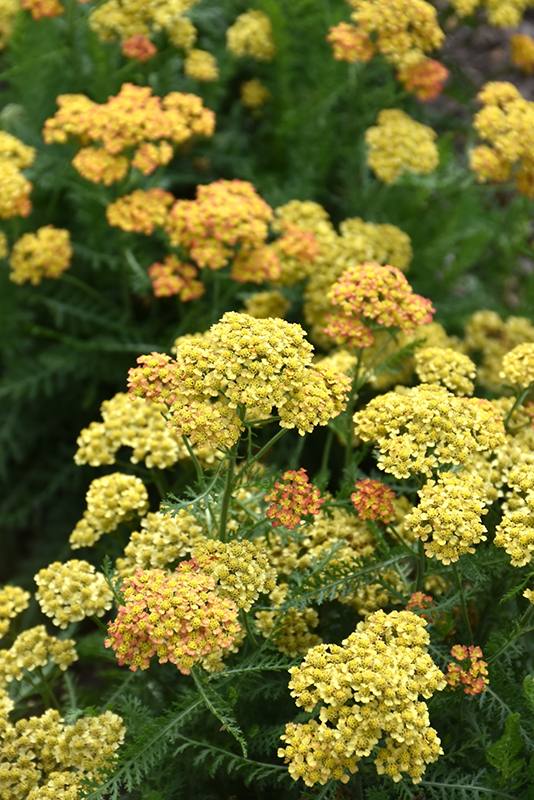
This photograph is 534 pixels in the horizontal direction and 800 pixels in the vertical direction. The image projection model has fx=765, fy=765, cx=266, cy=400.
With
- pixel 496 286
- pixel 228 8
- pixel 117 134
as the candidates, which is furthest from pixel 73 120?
pixel 496 286

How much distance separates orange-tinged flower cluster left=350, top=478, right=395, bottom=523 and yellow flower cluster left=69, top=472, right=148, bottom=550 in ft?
2.63

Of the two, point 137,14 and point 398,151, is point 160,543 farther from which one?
point 137,14

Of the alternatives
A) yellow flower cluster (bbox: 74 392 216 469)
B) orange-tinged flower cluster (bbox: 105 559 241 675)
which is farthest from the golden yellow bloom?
orange-tinged flower cluster (bbox: 105 559 241 675)

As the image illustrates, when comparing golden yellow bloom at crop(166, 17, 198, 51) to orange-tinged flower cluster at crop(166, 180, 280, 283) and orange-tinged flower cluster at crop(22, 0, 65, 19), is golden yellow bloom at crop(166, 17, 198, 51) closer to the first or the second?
orange-tinged flower cluster at crop(22, 0, 65, 19)

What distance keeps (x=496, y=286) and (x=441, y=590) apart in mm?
2903

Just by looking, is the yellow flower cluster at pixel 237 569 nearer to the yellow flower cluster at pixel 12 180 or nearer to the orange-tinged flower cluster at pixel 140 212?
the orange-tinged flower cluster at pixel 140 212

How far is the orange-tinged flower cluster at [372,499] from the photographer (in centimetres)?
258

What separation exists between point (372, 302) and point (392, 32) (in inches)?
72.1

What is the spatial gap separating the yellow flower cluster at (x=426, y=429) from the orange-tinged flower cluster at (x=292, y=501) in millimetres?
244

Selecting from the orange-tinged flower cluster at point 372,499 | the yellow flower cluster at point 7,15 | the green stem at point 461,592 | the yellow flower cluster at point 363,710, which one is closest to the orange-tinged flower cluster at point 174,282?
the orange-tinged flower cluster at point 372,499

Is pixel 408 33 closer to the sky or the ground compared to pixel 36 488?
closer to the sky

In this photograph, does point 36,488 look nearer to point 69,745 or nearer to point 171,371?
point 69,745

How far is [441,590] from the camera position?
288cm

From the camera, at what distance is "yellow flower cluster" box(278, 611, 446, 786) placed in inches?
81.6
